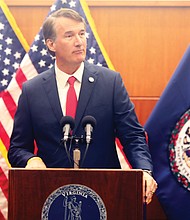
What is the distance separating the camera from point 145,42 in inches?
157

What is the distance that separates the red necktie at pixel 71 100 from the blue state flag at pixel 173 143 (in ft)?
3.36

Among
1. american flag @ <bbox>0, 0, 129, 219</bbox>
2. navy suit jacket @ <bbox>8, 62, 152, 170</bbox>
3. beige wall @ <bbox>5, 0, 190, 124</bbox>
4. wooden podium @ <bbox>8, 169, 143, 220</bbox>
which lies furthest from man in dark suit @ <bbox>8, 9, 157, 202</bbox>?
beige wall @ <bbox>5, 0, 190, 124</bbox>

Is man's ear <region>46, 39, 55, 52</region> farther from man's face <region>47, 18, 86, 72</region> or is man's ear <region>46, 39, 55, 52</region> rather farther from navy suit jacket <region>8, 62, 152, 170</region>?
navy suit jacket <region>8, 62, 152, 170</region>

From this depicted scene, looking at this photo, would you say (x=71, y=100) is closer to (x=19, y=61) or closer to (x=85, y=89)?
(x=85, y=89)

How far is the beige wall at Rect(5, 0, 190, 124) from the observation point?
13.1ft

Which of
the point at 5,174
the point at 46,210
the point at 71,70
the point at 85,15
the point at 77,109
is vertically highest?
the point at 85,15

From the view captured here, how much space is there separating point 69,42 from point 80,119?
478 millimetres

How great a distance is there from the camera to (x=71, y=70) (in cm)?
287

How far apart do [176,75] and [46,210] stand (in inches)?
74.2

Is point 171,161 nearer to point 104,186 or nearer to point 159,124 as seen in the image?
point 159,124

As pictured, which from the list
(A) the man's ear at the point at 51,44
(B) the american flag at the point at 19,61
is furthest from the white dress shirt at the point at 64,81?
(B) the american flag at the point at 19,61

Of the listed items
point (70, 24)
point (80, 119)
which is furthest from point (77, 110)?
point (70, 24)

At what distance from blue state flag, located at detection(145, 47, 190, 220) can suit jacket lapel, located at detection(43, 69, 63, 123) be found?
1.08 m

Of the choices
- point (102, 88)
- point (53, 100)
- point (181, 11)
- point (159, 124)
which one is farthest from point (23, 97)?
point (181, 11)
